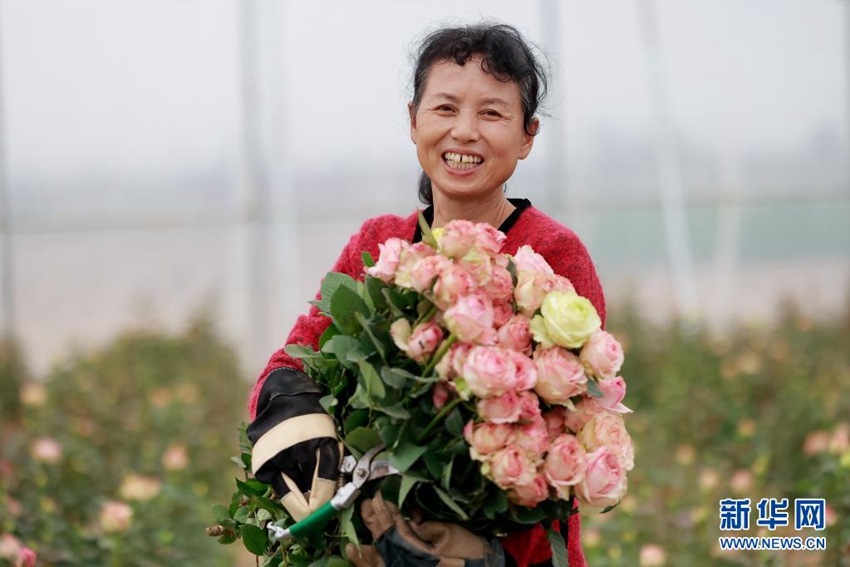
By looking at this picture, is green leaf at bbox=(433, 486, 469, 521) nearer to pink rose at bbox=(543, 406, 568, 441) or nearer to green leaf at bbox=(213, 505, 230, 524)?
pink rose at bbox=(543, 406, 568, 441)

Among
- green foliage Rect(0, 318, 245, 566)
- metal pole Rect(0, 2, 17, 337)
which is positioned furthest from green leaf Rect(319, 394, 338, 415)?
metal pole Rect(0, 2, 17, 337)

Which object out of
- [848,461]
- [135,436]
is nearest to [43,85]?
[135,436]

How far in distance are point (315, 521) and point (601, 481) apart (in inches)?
14.9

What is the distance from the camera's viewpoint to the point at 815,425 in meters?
4.33

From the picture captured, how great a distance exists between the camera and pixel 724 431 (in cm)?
464

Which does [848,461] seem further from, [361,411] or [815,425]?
[361,411]

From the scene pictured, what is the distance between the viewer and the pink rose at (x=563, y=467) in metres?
1.49

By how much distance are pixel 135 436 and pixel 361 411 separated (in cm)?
305

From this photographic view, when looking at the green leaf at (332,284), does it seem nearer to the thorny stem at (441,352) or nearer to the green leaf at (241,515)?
the thorny stem at (441,352)

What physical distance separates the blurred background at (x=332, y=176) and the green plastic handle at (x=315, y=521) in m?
3.60

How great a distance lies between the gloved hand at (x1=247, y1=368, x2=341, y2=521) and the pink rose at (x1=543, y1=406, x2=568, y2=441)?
0.93 ft

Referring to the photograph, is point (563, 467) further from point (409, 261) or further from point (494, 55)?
point (494, 55)

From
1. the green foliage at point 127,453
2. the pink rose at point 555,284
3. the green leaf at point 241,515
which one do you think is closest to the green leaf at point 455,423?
the pink rose at point 555,284

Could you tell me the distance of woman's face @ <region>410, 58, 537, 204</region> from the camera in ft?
5.84
